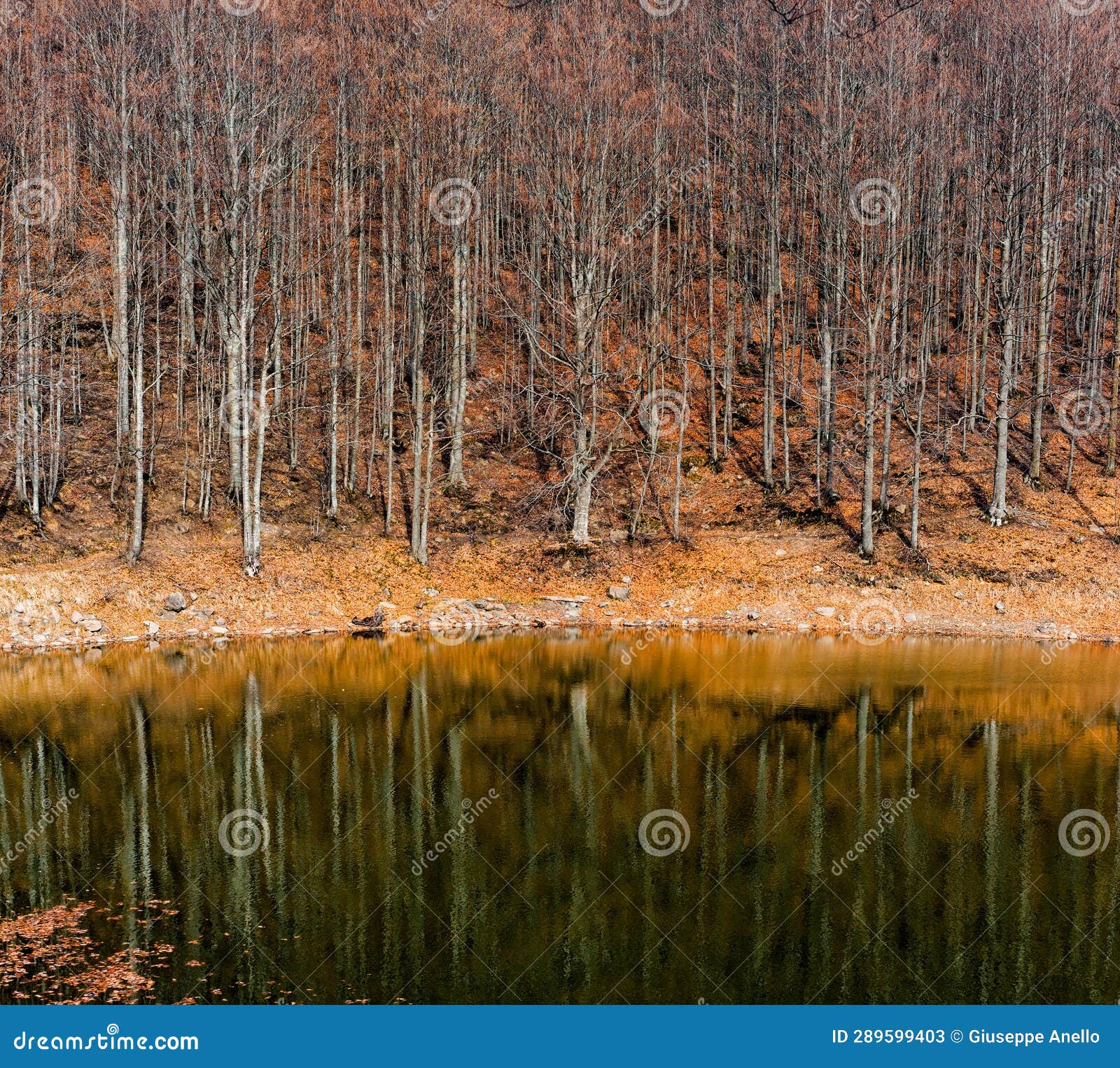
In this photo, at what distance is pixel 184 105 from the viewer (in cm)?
3234

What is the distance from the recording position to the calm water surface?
9.51 metres

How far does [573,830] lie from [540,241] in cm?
3518

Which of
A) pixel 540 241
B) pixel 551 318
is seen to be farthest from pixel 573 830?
pixel 540 241

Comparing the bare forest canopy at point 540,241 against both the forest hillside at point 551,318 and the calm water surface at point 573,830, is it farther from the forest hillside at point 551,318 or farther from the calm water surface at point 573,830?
the calm water surface at point 573,830

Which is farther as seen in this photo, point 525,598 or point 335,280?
point 335,280

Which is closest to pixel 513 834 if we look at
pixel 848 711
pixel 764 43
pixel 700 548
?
pixel 848 711

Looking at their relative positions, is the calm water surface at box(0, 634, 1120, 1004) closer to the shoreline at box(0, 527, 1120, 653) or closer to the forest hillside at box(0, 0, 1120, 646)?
the shoreline at box(0, 527, 1120, 653)

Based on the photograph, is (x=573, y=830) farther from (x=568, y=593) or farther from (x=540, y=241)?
(x=540, y=241)

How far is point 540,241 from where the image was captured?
4406 centimetres

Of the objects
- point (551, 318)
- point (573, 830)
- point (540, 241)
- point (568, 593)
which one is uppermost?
point (540, 241)

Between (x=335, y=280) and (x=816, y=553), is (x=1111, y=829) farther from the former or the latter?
(x=335, y=280)

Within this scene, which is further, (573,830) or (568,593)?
(568,593)

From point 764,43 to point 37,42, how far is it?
30.6m

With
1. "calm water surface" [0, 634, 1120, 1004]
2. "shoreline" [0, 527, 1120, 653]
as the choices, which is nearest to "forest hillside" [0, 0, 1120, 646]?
"shoreline" [0, 527, 1120, 653]
